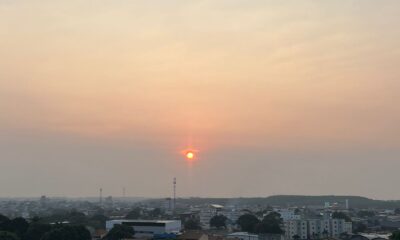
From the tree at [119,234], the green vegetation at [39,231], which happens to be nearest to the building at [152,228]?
the tree at [119,234]

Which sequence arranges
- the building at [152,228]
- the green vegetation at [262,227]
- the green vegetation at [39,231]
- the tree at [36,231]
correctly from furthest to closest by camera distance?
the green vegetation at [262,227] < the building at [152,228] < the tree at [36,231] < the green vegetation at [39,231]

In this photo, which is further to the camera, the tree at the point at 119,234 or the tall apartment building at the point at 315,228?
the tall apartment building at the point at 315,228

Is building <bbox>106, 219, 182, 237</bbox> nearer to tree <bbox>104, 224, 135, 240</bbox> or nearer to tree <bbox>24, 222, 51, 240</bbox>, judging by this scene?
tree <bbox>104, 224, 135, 240</bbox>

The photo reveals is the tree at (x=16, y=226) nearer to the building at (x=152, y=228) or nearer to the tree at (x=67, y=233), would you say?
the tree at (x=67, y=233)

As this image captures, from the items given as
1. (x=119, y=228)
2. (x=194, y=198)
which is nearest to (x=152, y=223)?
(x=119, y=228)

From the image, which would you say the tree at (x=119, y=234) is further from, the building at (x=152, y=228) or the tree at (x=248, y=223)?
the tree at (x=248, y=223)

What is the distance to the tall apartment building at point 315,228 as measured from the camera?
44.5 metres

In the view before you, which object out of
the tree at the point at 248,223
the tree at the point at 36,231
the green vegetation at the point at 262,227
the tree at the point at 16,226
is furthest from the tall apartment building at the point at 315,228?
the tree at the point at 16,226

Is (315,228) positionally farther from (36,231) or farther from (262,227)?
(36,231)

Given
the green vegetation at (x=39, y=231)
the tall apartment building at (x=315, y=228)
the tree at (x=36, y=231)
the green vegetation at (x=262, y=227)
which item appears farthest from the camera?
the tall apartment building at (x=315, y=228)

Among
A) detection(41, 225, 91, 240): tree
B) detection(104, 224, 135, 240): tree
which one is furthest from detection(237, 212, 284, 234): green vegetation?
detection(41, 225, 91, 240): tree

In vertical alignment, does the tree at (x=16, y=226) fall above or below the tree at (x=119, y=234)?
above

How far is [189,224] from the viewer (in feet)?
163

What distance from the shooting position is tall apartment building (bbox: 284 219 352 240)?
146 ft
